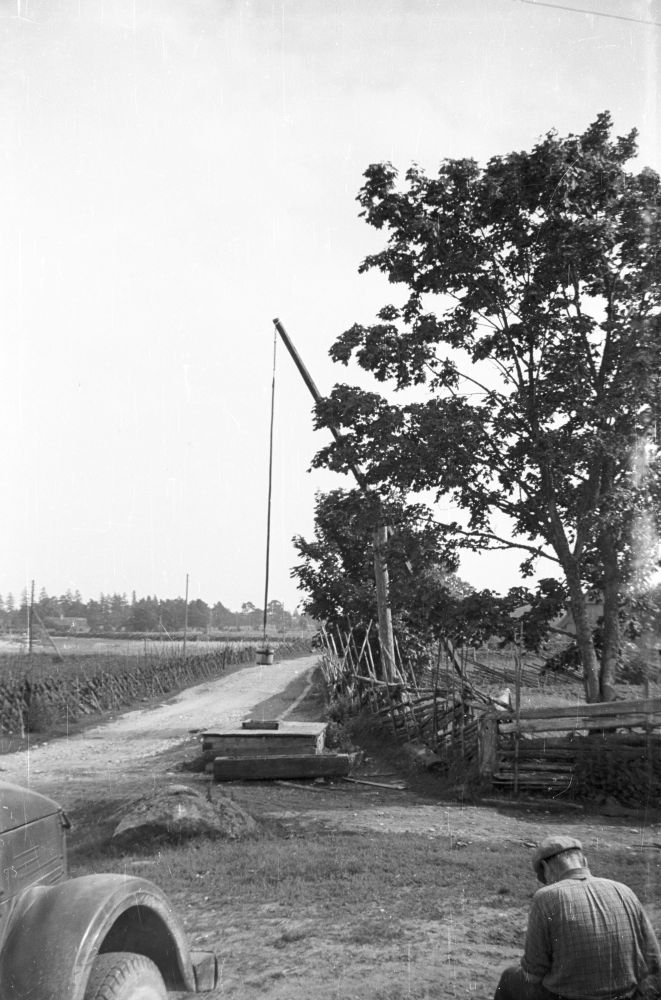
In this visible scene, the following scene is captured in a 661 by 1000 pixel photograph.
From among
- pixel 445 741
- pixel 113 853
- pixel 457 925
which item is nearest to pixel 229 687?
pixel 445 741

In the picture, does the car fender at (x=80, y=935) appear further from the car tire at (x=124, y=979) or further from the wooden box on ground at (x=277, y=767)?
the wooden box on ground at (x=277, y=767)

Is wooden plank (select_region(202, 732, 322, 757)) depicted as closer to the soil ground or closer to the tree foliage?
the soil ground

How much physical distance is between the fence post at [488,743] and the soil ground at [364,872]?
1.31 ft

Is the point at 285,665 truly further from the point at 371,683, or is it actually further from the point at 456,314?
the point at 456,314

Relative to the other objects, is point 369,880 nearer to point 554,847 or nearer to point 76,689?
point 554,847

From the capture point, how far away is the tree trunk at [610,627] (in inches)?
495

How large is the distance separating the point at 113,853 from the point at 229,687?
2572 centimetres

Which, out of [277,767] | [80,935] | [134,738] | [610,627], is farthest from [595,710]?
[134,738]

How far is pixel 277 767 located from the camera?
1280cm

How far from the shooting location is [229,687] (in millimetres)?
33625

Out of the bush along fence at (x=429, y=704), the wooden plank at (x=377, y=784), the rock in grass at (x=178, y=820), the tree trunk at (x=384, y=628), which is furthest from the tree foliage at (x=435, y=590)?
the rock in grass at (x=178, y=820)

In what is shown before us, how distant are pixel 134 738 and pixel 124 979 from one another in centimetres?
1649

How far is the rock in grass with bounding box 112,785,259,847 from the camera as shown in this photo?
28.2ft

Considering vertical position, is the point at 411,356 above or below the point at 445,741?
above
